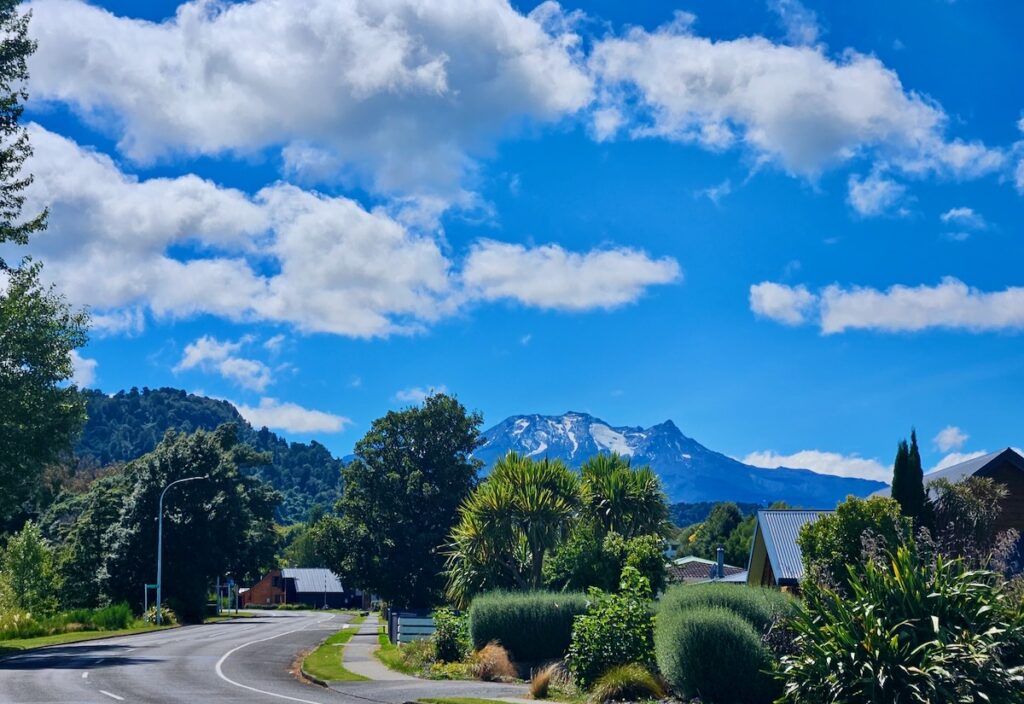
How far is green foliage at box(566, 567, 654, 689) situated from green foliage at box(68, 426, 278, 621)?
49253 mm

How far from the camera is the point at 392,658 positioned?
3469cm

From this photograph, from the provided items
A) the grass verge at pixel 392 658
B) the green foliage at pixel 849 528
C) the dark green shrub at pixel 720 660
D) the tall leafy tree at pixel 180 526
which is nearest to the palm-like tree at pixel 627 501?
the green foliage at pixel 849 528

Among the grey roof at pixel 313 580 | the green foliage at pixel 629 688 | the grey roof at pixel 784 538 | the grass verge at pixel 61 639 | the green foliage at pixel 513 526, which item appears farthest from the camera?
the grey roof at pixel 313 580

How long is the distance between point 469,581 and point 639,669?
1697cm

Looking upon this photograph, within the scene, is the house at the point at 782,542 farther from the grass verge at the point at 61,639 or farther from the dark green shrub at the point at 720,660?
the grass verge at the point at 61,639

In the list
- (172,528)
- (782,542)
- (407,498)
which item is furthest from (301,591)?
(782,542)

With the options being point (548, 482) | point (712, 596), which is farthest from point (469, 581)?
point (712, 596)

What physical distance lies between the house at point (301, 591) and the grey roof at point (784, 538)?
129802mm

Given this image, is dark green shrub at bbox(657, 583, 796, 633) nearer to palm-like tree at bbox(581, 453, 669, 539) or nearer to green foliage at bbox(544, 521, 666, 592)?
green foliage at bbox(544, 521, 666, 592)

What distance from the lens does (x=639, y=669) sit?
2111 cm

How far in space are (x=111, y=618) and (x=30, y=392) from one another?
72.2 ft

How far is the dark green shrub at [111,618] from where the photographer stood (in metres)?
55.0

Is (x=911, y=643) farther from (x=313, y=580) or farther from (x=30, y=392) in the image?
(x=313, y=580)

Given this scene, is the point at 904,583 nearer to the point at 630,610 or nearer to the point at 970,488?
the point at 630,610
